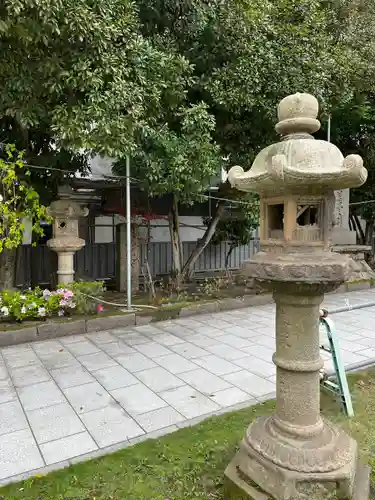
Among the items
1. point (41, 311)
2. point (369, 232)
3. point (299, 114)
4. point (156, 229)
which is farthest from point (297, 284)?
point (369, 232)

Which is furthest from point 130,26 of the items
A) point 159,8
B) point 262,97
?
point 262,97

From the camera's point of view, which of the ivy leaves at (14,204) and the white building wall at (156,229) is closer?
the ivy leaves at (14,204)

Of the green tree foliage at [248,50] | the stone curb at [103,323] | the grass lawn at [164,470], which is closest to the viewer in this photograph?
the grass lawn at [164,470]

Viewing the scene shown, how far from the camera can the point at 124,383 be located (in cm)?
387

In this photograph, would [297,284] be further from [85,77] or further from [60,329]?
[60,329]

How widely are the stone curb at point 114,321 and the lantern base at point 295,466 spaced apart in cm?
385

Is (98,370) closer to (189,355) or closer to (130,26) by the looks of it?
(189,355)

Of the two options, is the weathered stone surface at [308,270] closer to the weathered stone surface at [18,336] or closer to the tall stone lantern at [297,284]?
the tall stone lantern at [297,284]

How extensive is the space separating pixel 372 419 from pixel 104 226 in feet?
25.1

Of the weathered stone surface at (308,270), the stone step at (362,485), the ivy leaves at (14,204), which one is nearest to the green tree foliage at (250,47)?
the ivy leaves at (14,204)

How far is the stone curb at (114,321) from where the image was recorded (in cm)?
518

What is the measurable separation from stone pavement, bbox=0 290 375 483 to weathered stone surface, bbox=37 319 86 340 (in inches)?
5.6

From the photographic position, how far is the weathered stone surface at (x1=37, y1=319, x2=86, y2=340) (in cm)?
535

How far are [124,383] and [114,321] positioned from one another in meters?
2.15
